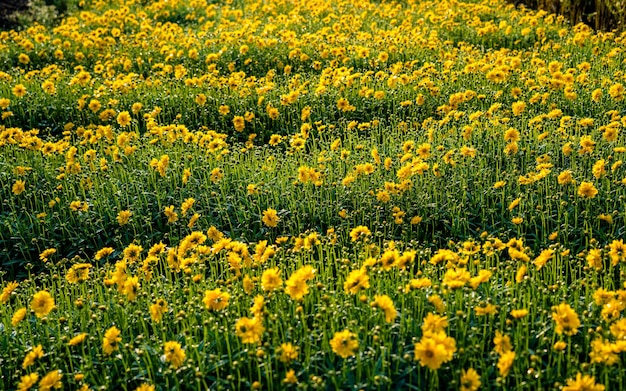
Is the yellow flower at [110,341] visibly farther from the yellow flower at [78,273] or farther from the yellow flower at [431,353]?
the yellow flower at [431,353]

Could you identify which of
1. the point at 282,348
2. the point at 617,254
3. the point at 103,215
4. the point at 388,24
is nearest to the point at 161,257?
the point at 103,215

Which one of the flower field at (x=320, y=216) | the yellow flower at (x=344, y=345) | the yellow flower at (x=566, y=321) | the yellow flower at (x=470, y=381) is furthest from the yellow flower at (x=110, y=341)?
the yellow flower at (x=566, y=321)

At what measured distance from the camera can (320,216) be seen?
176 inches

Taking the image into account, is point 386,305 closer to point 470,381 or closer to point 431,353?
point 431,353

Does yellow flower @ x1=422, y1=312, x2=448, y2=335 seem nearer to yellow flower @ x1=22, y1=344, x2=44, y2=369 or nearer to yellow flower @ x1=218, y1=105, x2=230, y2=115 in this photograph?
yellow flower @ x1=22, y1=344, x2=44, y2=369

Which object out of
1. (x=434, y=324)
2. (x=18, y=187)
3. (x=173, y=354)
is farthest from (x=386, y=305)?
(x=18, y=187)

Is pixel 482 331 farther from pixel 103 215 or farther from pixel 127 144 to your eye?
pixel 127 144

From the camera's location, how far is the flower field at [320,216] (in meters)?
2.72

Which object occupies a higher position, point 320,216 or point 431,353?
point 431,353

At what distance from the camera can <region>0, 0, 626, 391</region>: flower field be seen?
2.72 metres

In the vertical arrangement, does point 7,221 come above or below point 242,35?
below

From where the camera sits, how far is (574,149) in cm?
477

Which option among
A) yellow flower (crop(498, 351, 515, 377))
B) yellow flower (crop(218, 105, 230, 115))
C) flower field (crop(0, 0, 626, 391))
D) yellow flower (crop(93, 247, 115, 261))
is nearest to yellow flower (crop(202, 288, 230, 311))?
flower field (crop(0, 0, 626, 391))

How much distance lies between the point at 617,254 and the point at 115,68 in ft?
22.1
